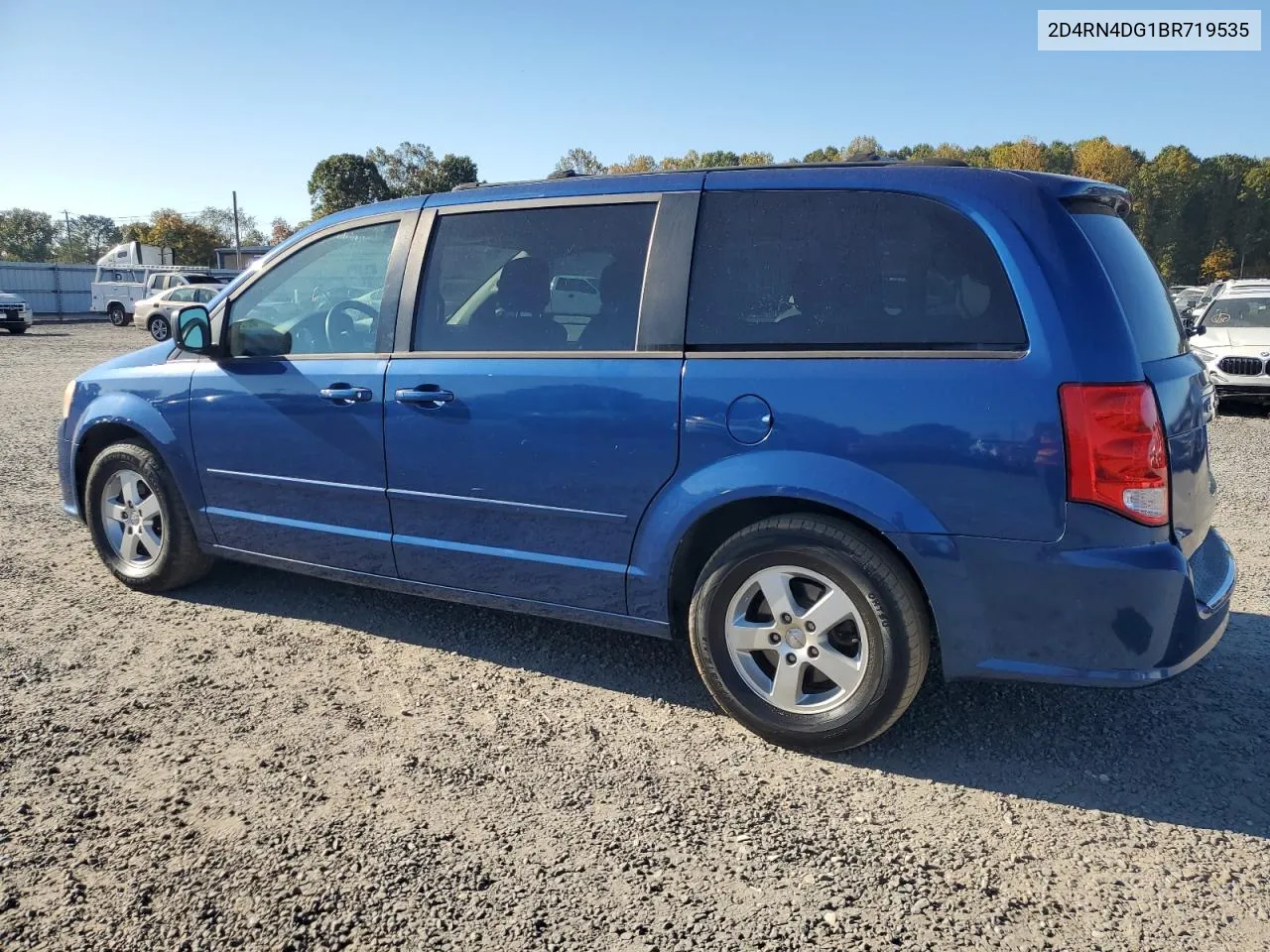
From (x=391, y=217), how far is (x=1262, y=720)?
12.7 ft

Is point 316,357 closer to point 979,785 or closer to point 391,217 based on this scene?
point 391,217

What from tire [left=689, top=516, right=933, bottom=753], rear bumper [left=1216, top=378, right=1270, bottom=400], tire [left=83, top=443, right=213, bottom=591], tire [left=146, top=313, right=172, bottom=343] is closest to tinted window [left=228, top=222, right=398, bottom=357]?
tire [left=83, top=443, right=213, bottom=591]

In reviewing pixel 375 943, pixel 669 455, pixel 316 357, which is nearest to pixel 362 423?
pixel 316 357

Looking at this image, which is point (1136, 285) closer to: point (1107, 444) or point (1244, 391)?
point (1107, 444)

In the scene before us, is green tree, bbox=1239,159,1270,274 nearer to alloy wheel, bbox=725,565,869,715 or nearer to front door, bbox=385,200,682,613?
front door, bbox=385,200,682,613

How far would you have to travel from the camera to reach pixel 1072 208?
9.82 ft

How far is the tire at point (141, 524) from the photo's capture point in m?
4.56

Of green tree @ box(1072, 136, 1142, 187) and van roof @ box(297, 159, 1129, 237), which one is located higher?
green tree @ box(1072, 136, 1142, 187)

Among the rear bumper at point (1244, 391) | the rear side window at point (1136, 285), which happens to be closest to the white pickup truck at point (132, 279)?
the rear bumper at point (1244, 391)

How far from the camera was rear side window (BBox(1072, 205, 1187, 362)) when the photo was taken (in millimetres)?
2906

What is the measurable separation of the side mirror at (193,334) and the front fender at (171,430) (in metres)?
0.20

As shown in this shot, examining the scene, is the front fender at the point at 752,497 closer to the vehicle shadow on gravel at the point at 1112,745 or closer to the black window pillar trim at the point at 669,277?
the black window pillar trim at the point at 669,277

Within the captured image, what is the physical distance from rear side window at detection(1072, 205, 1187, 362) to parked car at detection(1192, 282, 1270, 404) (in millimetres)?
9250

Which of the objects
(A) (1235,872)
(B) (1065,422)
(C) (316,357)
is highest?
(C) (316,357)
